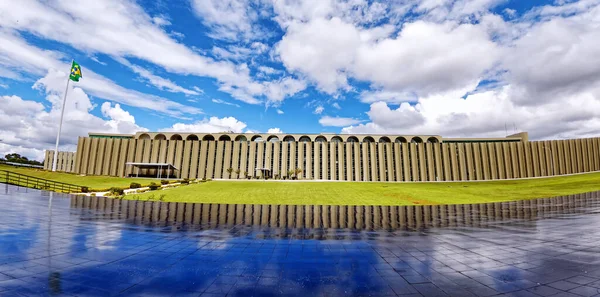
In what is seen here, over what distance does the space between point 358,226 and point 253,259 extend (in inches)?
310

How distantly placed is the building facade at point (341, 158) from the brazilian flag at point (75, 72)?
35.9 metres

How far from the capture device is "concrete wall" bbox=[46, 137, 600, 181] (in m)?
90.6

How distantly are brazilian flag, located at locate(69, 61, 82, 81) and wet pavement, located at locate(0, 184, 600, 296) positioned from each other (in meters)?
66.4

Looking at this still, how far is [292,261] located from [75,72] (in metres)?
78.6

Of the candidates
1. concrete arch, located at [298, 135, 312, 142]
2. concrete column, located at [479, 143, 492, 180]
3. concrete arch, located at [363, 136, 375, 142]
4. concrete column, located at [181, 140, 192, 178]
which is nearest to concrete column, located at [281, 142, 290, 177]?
concrete arch, located at [298, 135, 312, 142]

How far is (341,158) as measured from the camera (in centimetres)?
9619

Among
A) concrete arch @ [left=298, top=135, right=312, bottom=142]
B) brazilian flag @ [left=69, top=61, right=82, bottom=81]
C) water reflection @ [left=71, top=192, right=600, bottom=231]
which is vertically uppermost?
brazilian flag @ [left=69, top=61, right=82, bottom=81]

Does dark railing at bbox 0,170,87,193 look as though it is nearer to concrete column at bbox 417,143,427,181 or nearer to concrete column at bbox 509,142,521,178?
concrete column at bbox 417,143,427,181

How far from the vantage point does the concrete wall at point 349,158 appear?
90562mm

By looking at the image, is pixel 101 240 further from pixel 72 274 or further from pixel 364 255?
pixel 364 255

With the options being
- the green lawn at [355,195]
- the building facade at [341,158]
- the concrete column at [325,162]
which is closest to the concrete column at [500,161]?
the building facade at [341,158]

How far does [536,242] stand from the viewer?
9.63 m

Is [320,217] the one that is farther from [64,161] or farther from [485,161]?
[64,161]

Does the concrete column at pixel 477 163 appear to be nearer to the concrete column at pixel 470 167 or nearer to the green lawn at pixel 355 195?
the concrete column at pixel 470 167
